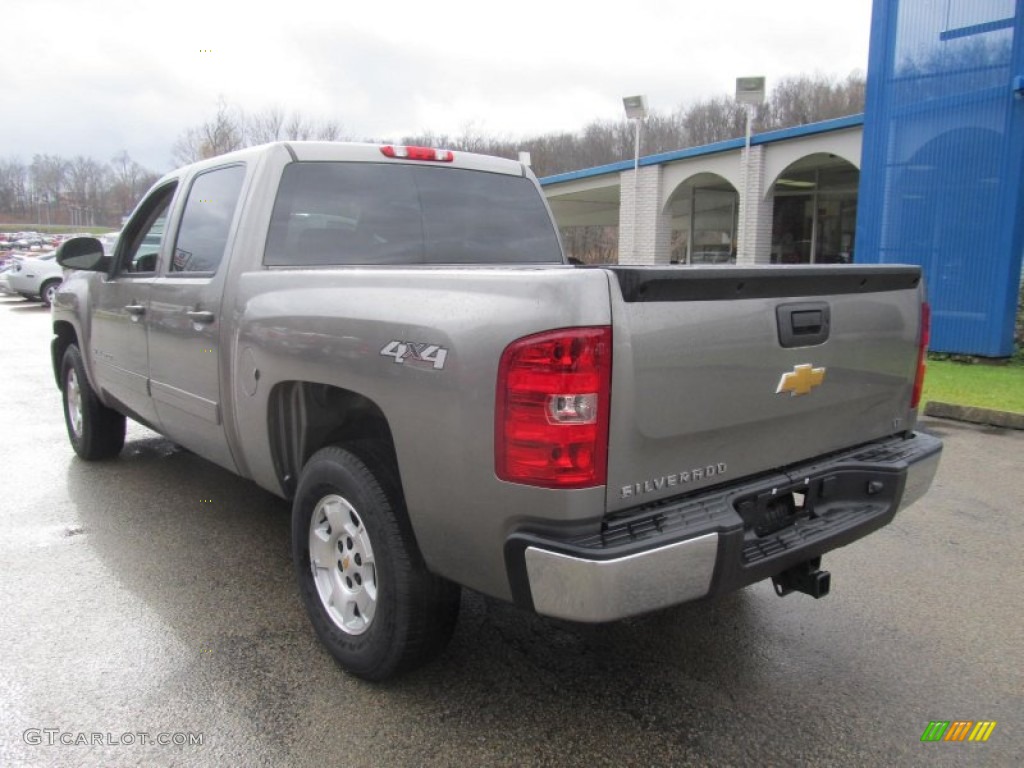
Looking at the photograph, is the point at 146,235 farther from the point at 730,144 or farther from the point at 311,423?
the point at 730,144

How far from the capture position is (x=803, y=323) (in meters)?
2.66

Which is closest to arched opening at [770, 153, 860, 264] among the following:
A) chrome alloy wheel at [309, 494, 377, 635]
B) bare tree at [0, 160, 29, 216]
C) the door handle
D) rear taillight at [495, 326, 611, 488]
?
the door handle

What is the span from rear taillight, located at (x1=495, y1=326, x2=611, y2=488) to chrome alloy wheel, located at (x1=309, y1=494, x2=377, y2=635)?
85 centimetres

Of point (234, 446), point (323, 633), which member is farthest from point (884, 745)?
point (234, 446)

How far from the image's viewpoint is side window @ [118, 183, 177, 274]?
15.2 ft

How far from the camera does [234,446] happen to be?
11.6 ft

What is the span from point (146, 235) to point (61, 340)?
6.18ft

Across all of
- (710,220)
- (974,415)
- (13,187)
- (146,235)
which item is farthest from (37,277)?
(13,187)

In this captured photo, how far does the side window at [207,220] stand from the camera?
382 centimetres

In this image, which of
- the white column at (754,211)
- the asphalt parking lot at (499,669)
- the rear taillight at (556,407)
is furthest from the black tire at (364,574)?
the white column at (754,211)

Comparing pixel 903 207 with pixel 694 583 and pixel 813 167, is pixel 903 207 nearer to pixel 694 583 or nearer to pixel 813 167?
pixel 813 167

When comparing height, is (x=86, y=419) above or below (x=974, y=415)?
above

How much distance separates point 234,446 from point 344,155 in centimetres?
150

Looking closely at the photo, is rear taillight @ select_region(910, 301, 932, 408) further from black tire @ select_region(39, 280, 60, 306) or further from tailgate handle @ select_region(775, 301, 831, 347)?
black tire @ select_region(39, 280, 60, 306)
